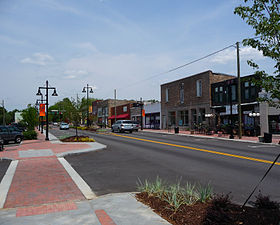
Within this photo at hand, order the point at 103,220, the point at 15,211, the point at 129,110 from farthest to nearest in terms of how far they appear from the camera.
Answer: the point at 129,110
the point at 15,211
the point at 103,220

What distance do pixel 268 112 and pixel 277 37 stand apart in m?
25.4

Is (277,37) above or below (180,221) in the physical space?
above

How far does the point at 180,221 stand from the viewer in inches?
169

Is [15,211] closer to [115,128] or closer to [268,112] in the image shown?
[268,112]

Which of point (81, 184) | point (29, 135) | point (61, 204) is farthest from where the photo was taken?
point (29, 135)

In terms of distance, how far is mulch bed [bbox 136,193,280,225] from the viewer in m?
3.79

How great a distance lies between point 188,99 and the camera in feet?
135

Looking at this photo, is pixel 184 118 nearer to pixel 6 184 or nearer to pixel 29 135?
pixel 29 135

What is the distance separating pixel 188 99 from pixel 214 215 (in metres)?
38.1

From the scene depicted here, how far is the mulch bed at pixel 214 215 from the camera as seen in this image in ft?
12.4

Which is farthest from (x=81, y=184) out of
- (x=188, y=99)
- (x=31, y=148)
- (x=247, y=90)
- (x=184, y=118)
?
(x=184, y=118)

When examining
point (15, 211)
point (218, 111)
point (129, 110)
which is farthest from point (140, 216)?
point (129, 110)

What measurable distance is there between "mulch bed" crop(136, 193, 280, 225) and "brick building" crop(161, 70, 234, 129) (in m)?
32.7

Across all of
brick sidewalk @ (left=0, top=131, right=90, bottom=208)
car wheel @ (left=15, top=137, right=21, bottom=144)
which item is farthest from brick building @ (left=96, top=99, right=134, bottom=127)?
brick sidewalk @ (left=0, top=131, right=90, bottom=208)
